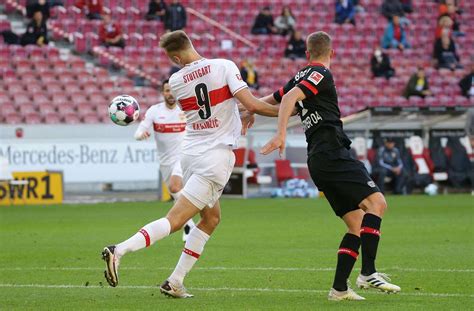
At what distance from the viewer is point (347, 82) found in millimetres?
34219

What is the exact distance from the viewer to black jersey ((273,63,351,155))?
30.1 feet

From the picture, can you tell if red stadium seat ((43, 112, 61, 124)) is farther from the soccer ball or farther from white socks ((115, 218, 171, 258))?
white socks ((115, 218, 171, 258))

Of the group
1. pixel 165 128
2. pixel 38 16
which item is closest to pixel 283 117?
pixel 165 128

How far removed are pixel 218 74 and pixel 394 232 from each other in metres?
8.23

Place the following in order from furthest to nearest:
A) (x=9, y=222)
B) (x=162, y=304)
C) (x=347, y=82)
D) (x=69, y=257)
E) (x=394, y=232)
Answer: (x=347, y=82) < (x=9, y=222) < (x=394, y=232) < (x=69, y=257) < (x=162, y=304)

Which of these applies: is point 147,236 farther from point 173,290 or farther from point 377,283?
point 377,283

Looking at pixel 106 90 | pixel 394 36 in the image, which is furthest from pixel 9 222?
pixel 394 36

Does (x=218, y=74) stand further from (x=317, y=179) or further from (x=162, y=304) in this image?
(x=162, y=304)

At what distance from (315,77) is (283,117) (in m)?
0.53

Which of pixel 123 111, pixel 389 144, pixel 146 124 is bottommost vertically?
pixel 389 144

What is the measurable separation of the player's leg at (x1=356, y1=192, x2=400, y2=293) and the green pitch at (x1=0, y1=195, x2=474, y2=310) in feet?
0.50

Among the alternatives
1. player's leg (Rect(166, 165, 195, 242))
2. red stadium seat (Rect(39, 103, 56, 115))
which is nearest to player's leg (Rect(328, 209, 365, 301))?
player's leg (Rect(166, 165, 195, 242))

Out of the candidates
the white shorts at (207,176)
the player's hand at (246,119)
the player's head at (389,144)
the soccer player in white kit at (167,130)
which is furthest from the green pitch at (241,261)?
the player's head at (389,144)

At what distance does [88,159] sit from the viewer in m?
26.7
